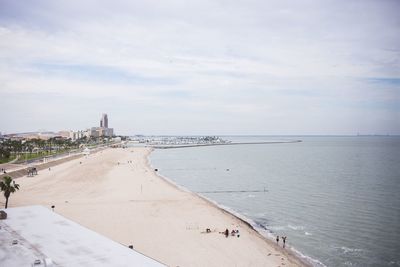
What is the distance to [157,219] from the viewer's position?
108 ft

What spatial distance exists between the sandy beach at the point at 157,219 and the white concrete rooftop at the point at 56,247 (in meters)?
4.30

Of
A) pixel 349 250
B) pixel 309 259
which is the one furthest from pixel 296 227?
pixel 309 259

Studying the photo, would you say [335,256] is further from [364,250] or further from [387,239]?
Answer: [387,239]

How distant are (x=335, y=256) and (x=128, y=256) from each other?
50.2 ft

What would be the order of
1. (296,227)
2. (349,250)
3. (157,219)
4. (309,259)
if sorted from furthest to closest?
(296,227) → (157,219) → (349,250) → (309,259)

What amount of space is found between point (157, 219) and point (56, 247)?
1386 cm

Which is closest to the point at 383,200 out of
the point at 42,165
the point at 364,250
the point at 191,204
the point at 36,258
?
the point at 364,250

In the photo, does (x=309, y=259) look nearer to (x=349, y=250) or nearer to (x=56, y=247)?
(x=349, y=250)

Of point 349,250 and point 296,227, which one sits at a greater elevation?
point 296,227

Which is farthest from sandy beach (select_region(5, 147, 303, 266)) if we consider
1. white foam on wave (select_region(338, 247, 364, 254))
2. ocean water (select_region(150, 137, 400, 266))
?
white foam on wave (select_region(338, 247, 364, 254))

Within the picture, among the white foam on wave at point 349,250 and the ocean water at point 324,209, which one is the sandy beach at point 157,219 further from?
the white foam on wave at point 349,250

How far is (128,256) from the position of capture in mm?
18453

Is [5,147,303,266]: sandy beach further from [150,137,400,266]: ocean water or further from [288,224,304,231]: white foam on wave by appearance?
[288,224,304,231]: white foam on wave

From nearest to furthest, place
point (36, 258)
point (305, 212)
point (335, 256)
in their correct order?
point (36, 258) < point (335, 256) < point (305, 212)
